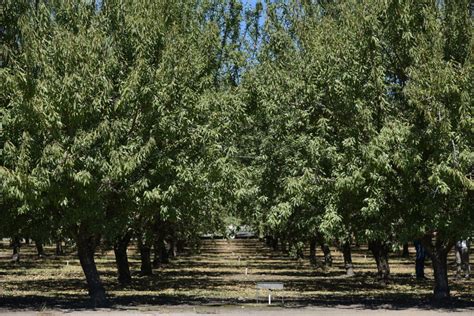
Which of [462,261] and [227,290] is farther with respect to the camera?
[462,261]

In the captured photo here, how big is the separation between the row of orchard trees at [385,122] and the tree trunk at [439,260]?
29 millimetres

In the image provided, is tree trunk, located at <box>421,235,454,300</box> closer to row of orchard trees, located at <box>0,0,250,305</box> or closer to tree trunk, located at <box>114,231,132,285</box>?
row of orchard trees, located at <box>0,0,250,305</box>

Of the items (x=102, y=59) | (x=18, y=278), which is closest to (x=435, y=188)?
(x=102, y=59)

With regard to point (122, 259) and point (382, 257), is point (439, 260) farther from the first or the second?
point (122, 259)

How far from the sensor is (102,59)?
17.3 meters

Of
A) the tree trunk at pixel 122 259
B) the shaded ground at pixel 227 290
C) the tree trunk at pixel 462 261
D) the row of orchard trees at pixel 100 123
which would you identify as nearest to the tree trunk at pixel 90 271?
the row of orchard trees at pixel 100 123

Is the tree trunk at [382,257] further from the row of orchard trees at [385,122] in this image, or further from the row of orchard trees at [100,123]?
the row of orchard trees at [100,123]

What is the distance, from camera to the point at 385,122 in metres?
16.9

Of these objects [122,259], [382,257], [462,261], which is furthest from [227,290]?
[462,261]

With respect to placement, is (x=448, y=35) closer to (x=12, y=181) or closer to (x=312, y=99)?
(x=312, y=99)

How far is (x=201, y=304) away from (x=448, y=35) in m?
9.30

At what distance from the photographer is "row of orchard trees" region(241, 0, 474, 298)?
52.2ft

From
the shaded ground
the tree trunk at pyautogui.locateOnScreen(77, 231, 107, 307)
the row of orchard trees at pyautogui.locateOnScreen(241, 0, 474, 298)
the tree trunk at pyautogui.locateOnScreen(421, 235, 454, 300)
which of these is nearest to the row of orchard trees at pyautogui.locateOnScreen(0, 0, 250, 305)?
the tree trunk at pyautogui.locateOnScreen(77, 231, 107, 307)

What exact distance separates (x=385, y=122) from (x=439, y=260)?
4.64 meters
